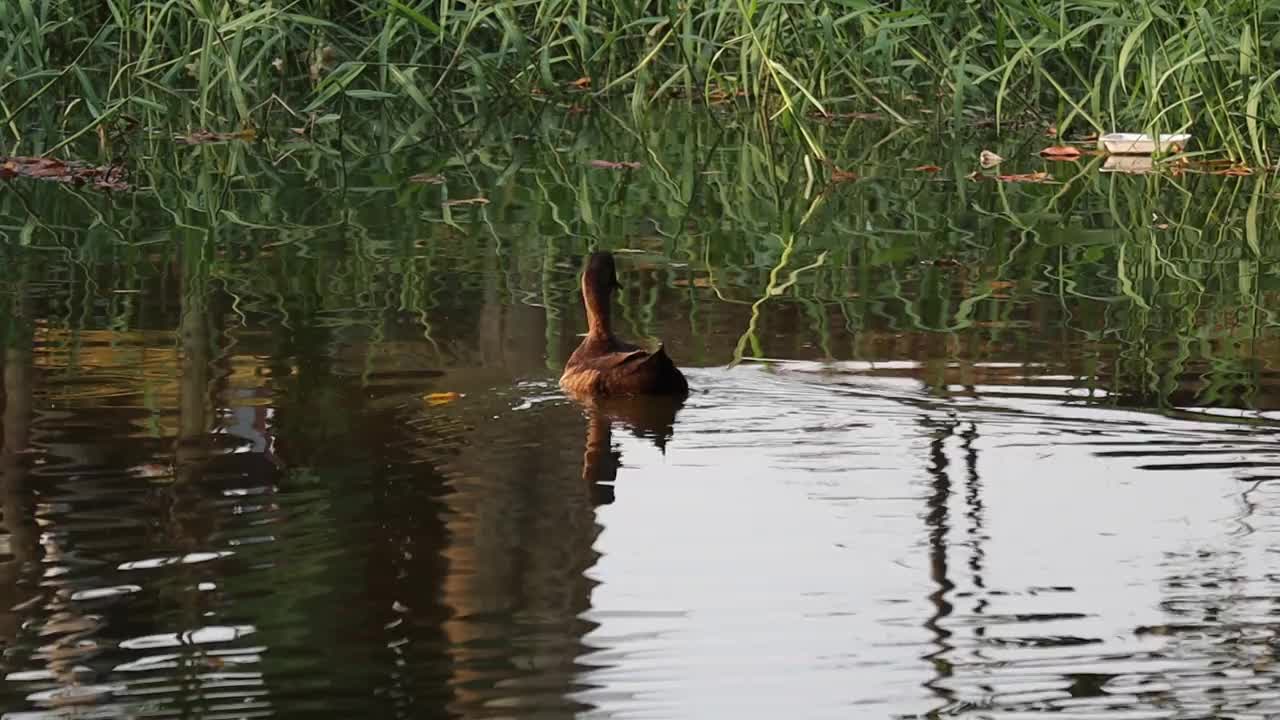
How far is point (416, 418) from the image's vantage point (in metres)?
7.41

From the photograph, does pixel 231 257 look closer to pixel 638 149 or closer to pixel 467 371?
pixel 467 371

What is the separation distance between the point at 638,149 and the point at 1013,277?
6.00m

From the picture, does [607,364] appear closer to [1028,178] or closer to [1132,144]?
[1028,178]

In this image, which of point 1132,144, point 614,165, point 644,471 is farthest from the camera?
point 1132,144

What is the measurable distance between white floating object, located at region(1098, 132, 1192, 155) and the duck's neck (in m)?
7.21

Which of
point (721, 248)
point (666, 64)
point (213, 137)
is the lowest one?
point (721, 248)

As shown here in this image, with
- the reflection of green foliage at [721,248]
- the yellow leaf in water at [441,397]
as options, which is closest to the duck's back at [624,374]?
the yellow leaf in water at [441,397]

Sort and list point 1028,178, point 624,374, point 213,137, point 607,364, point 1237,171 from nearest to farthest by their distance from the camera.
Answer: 1. point 624,374
2. point 607,364
3. point 1237,171
4. point 1028,178
5. point 213,137

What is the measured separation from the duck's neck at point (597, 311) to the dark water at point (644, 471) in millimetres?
294

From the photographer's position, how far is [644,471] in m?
6.81

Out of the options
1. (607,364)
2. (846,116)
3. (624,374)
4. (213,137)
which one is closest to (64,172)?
(213,137)

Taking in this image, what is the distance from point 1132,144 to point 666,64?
5.93 metres

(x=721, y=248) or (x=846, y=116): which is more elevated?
(x=846, y=116)

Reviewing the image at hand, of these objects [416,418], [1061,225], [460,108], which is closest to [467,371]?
[416,418]
